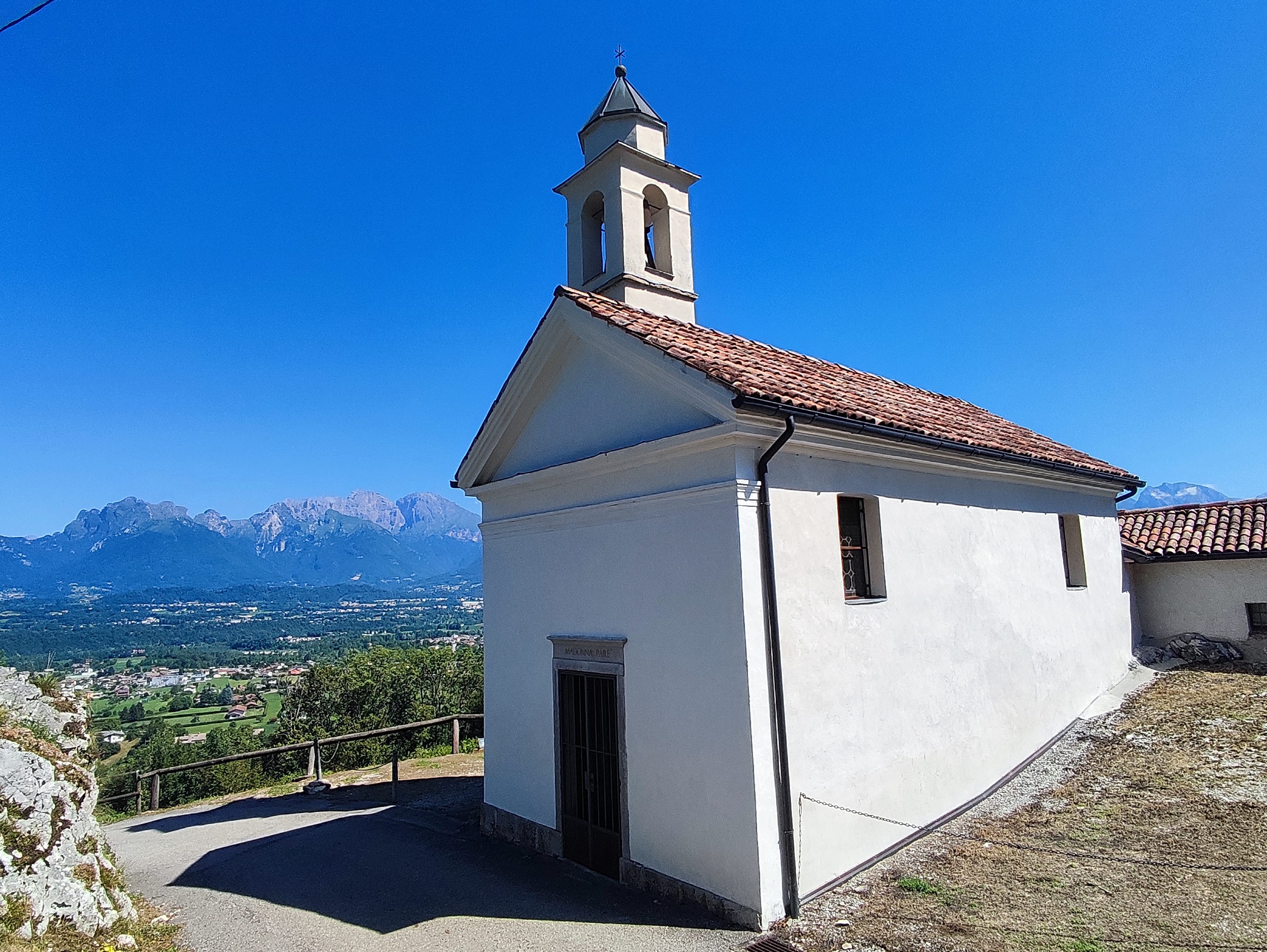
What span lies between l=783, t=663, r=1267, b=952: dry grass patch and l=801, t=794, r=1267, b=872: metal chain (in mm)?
58

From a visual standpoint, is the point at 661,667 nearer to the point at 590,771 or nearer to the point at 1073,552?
the point at 590,771

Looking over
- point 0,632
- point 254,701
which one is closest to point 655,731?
point 254,701

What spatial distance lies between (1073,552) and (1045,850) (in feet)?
24.1

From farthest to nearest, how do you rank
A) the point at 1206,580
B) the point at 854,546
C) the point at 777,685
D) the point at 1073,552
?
1. the point at 1206,580
2. the point at 1073,552
3. the point at 854,546
4. the point at 777,685

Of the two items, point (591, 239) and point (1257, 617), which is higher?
point (591, 239)

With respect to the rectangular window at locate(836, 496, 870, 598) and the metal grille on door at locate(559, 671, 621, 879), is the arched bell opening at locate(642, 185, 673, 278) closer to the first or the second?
the rectangular window at locate(836, 496, 870, 598)

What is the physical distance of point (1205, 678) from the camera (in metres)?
13.6

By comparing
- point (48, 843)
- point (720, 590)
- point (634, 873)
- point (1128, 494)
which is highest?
point (1128, 494)

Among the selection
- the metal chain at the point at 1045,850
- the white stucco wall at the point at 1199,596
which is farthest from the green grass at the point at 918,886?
the white stucco wall at the point at 1199,596

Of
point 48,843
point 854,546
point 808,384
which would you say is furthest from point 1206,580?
point 48,843

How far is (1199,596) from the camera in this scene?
50.9 feet

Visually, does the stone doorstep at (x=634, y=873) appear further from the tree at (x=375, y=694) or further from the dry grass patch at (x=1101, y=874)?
the tree at (x=375, y=694)

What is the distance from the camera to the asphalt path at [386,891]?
20.9ft

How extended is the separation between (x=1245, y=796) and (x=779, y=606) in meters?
6.38
